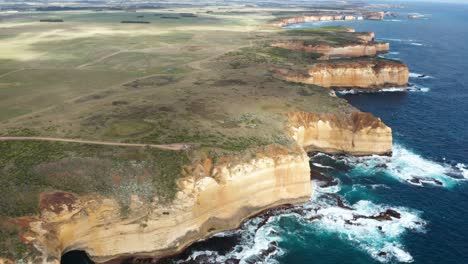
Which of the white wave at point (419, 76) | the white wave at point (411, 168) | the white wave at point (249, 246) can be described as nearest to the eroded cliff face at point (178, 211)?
the white wave at point (249, 246)

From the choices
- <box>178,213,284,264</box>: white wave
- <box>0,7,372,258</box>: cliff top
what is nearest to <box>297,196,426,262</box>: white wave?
<box>178,213,284,264</box>: white wave

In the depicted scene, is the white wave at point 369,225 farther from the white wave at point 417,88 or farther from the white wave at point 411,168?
the white wave at point 417,88

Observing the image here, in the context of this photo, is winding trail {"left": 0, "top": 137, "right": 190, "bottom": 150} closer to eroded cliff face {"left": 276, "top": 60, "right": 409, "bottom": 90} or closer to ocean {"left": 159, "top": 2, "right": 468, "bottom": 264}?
ocean {"left": 159, "top": 2, "right": 468, "bottom": 264}

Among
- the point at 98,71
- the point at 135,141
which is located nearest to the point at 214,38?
the point at 98,71

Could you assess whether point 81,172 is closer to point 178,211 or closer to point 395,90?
point 178,211

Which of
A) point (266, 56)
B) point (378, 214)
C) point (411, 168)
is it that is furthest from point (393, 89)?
point (378, 214)

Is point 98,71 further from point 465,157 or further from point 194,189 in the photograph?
point 465,157
